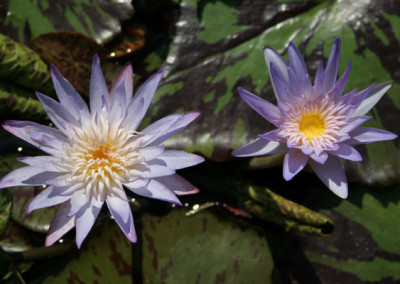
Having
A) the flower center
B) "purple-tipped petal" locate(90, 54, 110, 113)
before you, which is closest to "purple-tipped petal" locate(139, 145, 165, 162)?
"purple-tipped petal" locate(90, 54, 110, 113)

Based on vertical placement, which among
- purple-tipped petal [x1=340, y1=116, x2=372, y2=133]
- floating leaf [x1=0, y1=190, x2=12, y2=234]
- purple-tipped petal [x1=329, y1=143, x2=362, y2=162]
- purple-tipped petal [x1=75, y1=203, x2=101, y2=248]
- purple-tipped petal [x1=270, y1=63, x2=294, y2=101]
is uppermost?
purple-tipped petal [x1=270, y1=63, x2=294, y2=101]

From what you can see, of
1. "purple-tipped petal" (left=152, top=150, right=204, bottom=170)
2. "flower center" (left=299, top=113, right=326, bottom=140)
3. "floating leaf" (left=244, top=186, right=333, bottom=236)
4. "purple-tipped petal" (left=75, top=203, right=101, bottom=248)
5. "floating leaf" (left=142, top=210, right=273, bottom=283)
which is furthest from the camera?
"floating leaf" (left=142, top=210, right=273, bottom=283)

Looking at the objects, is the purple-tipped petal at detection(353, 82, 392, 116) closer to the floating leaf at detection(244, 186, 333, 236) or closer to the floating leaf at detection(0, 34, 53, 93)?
the floating leaf at detection(244, 186, 333, 236)

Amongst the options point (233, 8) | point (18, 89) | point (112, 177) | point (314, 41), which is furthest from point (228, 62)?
point (18, 89)

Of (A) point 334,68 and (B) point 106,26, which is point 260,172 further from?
(B) point 106,26

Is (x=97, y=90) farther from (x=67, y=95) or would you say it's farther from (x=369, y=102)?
(x=369, y=102)

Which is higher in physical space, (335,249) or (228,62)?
(228,62)
